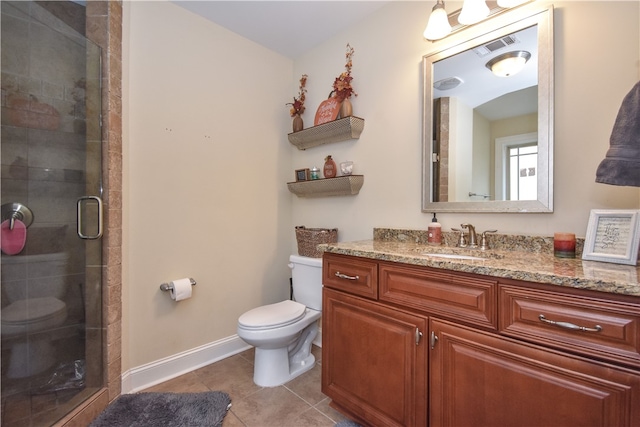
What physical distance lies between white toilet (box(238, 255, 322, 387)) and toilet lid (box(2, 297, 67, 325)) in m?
1.01

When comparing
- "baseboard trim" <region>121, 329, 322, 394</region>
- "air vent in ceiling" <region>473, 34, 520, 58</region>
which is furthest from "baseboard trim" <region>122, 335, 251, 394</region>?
"air vent in ceiling" <region>473, 34, 520, 58</region>

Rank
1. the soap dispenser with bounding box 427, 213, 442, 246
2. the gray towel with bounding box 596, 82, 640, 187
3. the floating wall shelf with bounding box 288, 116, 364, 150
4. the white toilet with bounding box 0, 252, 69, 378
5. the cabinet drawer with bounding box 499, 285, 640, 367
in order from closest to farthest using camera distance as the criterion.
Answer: the cabinet drawer with bounding box 499, 285, 640, 367, the gray towel with bounding box 596, 82, 640, 187, the white toilet with bounding box 0, 252, 69, 378, the soap dispenser with bounding box 427, 213, 442, 246, the floating wall shelf with bounding box 288, 116, 364, 150

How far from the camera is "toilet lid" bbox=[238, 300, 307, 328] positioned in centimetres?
174

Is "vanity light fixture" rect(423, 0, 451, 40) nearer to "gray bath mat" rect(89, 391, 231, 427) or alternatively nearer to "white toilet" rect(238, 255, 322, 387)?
"white toilet" rect(238, 255, 322, 387)

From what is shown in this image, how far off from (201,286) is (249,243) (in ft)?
1.61

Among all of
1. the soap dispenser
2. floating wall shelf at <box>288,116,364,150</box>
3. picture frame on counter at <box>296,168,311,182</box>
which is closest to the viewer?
the soap dispenser

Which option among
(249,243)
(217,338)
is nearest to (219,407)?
(217,338)

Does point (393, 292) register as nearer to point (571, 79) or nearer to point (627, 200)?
point (627, 200)

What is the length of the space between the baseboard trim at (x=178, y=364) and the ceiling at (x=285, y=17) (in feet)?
7.95

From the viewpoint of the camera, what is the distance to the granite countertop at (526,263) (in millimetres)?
808

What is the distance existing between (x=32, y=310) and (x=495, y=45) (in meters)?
2.80

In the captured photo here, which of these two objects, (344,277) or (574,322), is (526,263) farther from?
(344,277)

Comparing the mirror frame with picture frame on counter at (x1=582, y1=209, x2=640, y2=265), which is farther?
the mirror frame

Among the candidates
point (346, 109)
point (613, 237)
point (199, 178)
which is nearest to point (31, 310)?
point (199, 178)
